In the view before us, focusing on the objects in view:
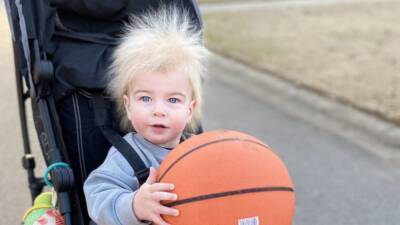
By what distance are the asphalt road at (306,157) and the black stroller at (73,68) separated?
1.62 m

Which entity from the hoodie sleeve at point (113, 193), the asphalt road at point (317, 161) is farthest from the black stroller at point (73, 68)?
the asphalt road at point (317, 161)

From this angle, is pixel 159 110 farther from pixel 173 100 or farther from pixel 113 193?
pixel 113 193

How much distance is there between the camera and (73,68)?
3037 millimetres

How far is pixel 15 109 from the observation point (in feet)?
21.7

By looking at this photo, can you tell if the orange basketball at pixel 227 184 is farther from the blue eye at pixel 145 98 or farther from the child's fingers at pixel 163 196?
the blue eye at pixel 145 98

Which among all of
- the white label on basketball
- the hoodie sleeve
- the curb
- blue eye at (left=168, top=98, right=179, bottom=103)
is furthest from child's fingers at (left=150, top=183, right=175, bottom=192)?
the curb

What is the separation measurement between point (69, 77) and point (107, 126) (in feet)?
1.01

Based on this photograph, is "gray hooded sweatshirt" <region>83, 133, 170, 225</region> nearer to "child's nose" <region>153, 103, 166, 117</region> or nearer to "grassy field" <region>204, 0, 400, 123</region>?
"child's nose" <region>153, 103, 166, 117</region>

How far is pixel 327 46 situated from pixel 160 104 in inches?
269

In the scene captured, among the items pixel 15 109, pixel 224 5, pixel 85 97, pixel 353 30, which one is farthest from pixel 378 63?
pixel 224 5

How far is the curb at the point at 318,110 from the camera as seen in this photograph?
18.9 ft

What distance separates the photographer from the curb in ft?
18.9

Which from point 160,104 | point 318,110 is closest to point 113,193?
point 160,104

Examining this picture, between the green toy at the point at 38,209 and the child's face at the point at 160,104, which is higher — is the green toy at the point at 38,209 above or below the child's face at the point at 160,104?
below
